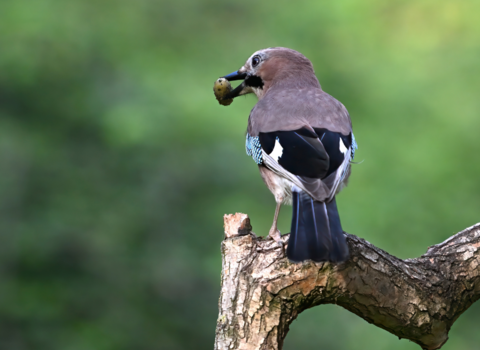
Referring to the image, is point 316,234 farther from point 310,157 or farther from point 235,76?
point 235,76

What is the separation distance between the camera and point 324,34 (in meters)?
8.87

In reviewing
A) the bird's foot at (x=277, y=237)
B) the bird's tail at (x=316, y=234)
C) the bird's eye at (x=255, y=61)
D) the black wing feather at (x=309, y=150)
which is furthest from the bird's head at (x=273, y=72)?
the bird's tail at (x=316, y=234)

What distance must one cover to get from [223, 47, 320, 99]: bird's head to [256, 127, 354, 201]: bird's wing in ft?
3.18

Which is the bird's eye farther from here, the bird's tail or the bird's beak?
the bird's tail

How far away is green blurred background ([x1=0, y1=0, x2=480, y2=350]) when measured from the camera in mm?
6078

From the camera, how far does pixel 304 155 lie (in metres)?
3.40

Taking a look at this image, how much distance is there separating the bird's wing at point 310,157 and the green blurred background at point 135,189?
2759 millimetres

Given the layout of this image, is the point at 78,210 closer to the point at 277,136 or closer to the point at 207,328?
the point at 207,328

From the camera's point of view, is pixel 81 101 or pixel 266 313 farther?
pixel 81 101

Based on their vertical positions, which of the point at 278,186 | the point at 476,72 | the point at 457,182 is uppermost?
the point at 476,72

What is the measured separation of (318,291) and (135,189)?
3.71 m

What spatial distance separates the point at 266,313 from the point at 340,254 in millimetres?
495

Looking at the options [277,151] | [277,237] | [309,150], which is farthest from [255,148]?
[277,237]

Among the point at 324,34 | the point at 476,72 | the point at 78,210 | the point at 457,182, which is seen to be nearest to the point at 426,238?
the point at 457,182
